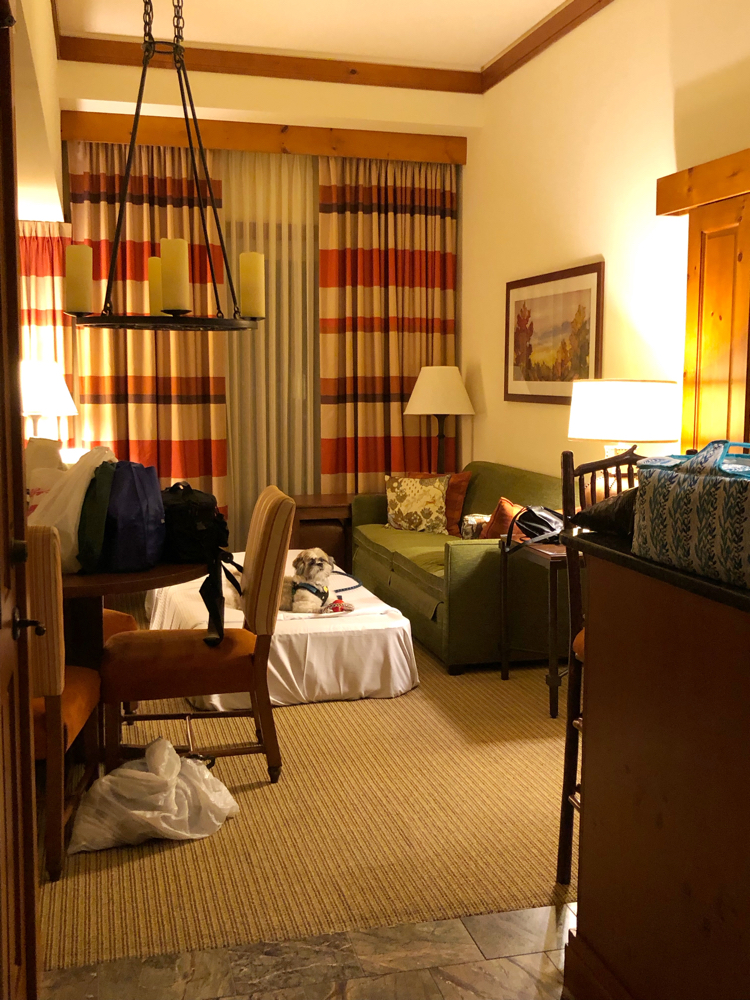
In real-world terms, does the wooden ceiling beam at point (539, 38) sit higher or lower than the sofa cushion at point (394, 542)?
higher

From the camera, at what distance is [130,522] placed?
2.87 meters

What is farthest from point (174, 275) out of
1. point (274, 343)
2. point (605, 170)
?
point (274, 343)

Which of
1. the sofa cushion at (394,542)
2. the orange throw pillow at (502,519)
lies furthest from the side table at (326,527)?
the orange throw pillow at (502,519)

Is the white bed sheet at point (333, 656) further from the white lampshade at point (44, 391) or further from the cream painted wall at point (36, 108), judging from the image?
the cream painted wall at point (36, 108)

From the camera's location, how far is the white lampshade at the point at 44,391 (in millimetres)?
5117

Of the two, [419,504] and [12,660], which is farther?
[419,504]

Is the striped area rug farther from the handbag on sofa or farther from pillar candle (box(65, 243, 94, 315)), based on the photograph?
pillar candle (box(65, 243, 94, 315))

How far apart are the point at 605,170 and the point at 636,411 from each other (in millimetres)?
1492

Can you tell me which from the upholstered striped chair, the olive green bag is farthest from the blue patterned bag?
the olive green bag

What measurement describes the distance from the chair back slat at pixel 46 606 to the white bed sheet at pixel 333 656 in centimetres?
138

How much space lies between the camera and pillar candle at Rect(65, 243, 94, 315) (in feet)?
10.2

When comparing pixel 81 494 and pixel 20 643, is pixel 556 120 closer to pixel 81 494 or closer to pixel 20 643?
pixel 81 494

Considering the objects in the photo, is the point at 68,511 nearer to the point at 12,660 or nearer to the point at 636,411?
the point at 12,660

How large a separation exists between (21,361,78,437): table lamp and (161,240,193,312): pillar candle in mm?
2473
